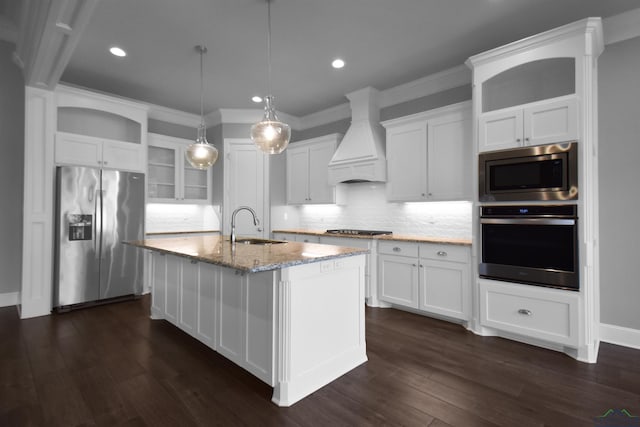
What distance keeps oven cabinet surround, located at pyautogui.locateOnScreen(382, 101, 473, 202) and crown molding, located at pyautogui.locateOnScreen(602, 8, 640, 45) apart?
4.16ft

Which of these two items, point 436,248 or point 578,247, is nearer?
point 578,247

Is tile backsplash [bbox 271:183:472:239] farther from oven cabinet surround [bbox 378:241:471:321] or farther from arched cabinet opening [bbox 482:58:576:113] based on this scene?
arched cabinet opening [bbox 482:58:576:113]

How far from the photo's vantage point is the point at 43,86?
11.7 feet

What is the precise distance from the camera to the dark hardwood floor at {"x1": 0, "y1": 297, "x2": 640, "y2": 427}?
187 cm

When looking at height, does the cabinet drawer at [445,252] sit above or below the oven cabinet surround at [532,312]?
above

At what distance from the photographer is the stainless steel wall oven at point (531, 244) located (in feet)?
8.74

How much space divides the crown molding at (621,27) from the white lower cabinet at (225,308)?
12.3 feet

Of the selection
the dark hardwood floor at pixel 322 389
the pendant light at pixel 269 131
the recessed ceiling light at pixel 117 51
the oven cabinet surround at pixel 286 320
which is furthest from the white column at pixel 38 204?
the pendant light at pixel 269 131

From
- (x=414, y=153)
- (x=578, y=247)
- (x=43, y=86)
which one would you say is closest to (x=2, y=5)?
(x=43, y=86)

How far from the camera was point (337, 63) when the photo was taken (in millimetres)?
3727

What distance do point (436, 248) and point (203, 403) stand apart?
2.66 meters

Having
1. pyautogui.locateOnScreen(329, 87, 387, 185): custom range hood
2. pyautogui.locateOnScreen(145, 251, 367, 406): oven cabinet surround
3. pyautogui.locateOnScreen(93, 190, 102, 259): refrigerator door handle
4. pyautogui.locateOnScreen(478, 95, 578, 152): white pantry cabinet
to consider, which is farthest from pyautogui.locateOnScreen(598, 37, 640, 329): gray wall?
pyautogui.locateOnScreen(93, 190, 102, 259): refrigerator door handle

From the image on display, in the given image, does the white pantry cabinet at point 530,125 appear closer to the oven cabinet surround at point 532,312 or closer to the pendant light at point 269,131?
the oven cabinet surround at point 532,312

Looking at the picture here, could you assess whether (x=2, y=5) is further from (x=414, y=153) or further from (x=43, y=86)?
(x=414, y=153)
